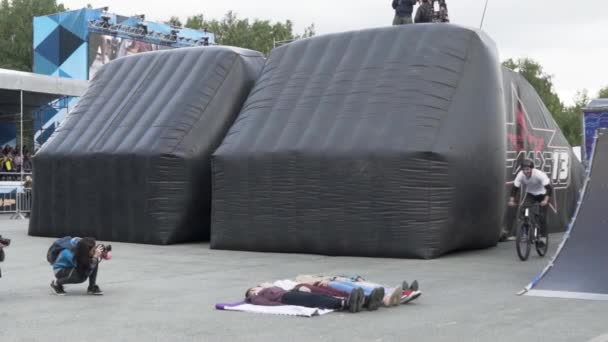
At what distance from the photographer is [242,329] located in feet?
25.5

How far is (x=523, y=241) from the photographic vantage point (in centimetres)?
1388

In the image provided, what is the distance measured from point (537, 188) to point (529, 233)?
0.83m

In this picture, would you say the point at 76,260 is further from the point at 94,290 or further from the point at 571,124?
the point at 571,124

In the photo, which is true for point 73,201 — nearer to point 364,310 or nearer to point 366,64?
point 366,64

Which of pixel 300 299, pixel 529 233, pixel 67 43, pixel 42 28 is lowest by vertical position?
pixel 300 299

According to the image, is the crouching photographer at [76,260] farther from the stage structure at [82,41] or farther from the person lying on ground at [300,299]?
the stage structure at [82,41]

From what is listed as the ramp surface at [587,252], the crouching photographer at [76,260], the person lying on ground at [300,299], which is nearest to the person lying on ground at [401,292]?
the person lying on ground at [300,299]

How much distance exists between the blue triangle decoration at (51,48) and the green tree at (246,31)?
33090 mm

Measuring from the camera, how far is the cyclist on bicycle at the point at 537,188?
1431 cm

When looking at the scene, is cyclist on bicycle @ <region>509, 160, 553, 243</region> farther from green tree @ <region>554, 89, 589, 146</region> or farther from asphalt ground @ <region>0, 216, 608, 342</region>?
green tree @ <region>554, 89, 589, 146</region>

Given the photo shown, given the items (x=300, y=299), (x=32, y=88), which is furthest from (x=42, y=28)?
(x=300, y=299)

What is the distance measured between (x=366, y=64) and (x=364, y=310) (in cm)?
760

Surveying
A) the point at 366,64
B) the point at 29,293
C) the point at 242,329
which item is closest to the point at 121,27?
the point at 366,64

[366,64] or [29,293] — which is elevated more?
[366,64]
